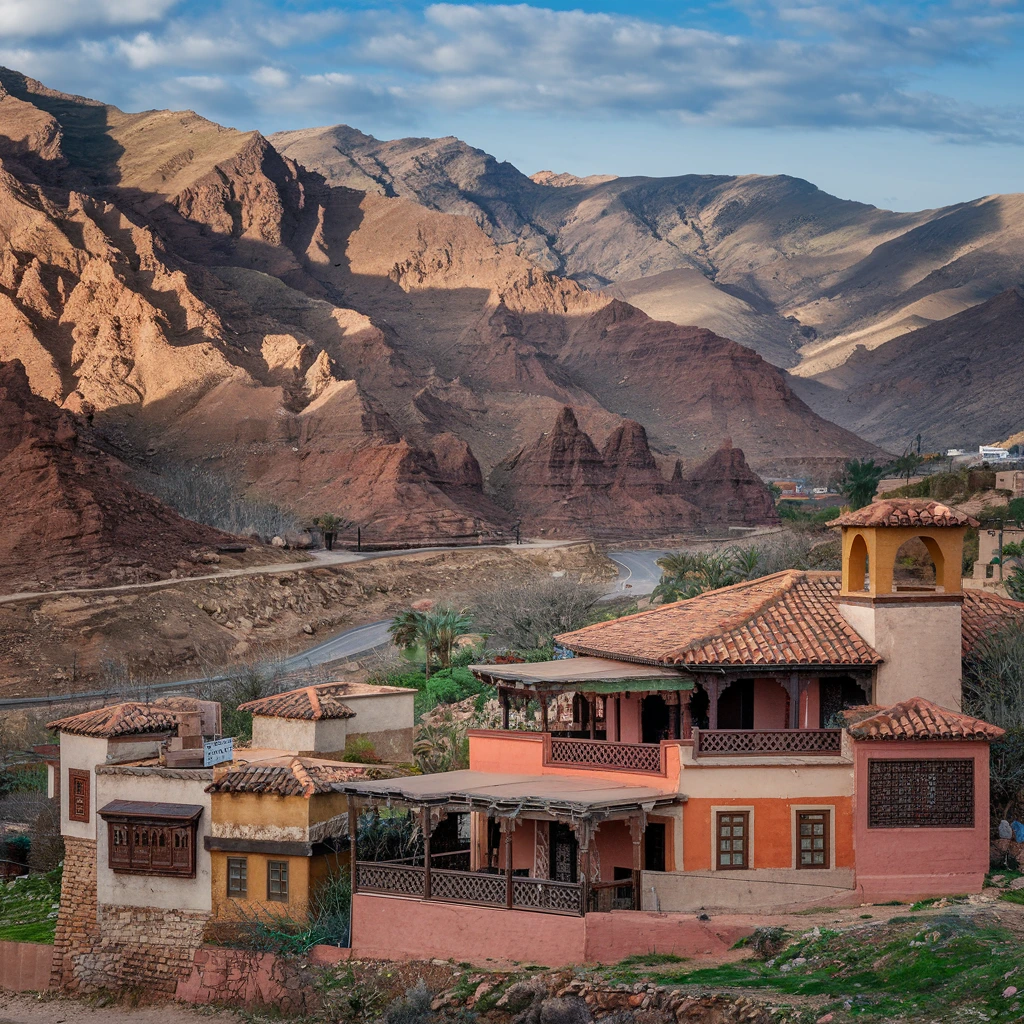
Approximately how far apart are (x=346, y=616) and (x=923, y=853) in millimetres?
50904

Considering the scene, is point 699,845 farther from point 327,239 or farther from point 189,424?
point 327,239

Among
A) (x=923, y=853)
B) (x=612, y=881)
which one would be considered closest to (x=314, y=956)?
(x=612, y=881)

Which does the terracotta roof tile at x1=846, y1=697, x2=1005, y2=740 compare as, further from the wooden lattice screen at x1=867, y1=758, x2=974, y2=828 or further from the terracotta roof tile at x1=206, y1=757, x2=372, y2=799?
the terracotta roof tile at x1=206, y1=757, x2=372, y2=799

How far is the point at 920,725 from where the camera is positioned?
959 inches

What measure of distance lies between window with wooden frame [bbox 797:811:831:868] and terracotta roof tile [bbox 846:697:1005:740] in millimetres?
1421

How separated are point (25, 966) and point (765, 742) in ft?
45.9

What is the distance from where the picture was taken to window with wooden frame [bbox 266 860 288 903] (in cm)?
2633

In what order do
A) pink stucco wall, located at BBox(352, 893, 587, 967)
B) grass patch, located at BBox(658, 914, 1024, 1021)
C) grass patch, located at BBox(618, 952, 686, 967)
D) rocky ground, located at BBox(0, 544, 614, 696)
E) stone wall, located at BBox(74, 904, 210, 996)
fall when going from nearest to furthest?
1. grass patch, located at BBox(658, 914, 1024, 1021)
2. grass patch, located at BBox(618, 952, 686, 967)
3. pink stucco wall, located at BBox(352, 893, 587, 967)
4. stone wall, located at BBox(74, 904, 210, 996)
5. rocky ground, located at BBox(0, 544, 614, 696)

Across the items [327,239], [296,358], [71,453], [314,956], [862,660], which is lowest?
[314,956]

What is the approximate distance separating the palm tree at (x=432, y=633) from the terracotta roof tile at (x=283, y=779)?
20573 millimetres

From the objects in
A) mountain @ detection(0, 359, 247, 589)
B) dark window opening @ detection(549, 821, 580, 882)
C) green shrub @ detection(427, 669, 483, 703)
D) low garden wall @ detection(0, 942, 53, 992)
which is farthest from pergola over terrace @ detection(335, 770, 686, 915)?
mountain @ detection(0, 359, 247, 589)

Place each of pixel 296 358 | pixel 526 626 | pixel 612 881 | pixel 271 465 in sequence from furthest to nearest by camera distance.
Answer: pixel 296 358 → pixel 271 465 → pixel 526 626 → pixel 612 881

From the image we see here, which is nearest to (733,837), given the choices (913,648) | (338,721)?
(913,648)

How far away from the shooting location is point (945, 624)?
26.6 m
